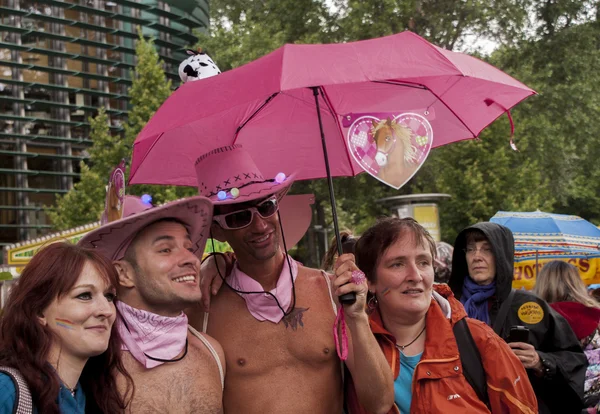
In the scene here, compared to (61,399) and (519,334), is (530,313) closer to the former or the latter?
(519,334)

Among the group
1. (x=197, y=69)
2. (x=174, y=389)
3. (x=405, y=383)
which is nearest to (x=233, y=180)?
(x=197, y=69)

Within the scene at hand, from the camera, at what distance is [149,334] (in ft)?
10.6

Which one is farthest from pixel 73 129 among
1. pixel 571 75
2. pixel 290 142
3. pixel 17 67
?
pixel 290 142

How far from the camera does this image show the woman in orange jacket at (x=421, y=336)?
11.1 ft

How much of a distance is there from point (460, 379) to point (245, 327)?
1080mm

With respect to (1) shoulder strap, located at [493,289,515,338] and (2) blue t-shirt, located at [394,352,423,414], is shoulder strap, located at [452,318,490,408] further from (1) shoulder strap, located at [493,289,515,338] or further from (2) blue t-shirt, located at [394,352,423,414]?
(1) shoulder strap, located at [493,289,515,338]

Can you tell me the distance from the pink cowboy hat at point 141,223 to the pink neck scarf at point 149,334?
0.27m

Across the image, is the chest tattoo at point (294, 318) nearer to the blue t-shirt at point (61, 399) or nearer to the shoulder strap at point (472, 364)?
the shoulder strap at point (472, 364)

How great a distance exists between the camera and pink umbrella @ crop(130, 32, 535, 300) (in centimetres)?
316

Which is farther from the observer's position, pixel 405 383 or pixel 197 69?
pixel 197 69

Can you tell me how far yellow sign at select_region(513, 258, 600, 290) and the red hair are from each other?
6832mm

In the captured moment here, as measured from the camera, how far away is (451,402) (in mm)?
3387

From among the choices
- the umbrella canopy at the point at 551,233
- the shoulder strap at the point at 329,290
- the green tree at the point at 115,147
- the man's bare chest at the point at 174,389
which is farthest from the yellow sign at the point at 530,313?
the green tree at the point at 115,147

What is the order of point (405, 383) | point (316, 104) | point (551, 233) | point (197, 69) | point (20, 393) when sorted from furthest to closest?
point (551, 233)
point (197, 69)
point (316, 104)
point (405, 383)
point (20, 393)
